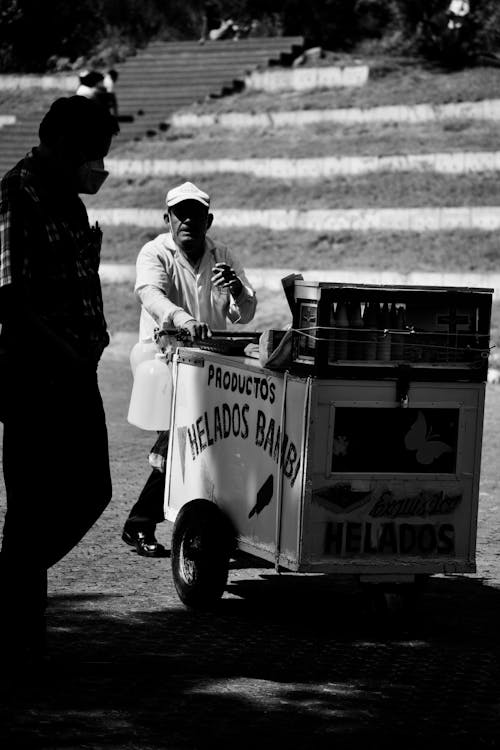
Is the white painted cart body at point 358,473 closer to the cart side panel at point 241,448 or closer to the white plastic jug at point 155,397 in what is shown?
the cart side panel at point 241,448

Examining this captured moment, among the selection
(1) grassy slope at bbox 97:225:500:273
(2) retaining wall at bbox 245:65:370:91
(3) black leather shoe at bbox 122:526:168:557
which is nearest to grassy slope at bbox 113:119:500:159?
(2) retaining wall at bbox 245:65:370:91

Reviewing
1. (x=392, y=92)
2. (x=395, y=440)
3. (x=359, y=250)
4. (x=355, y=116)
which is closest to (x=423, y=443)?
(x=395, y=440)

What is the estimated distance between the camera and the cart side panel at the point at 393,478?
5.34 metres

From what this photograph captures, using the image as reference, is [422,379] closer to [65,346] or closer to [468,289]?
[468,289]

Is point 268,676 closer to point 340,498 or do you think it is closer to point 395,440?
point 340,498

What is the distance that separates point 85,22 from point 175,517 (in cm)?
4005

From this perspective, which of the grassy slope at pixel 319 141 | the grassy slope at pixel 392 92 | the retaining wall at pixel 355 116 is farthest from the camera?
the grassy slope at pixel 392 92

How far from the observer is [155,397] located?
21.7ft

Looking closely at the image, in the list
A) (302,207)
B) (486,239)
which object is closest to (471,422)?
(486,239)

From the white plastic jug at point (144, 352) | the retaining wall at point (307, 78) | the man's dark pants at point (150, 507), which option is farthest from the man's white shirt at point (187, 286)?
the retaining wall at point (307, 78)

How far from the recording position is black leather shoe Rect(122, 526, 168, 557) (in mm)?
6906

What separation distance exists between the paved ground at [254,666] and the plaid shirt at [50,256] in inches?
46.7

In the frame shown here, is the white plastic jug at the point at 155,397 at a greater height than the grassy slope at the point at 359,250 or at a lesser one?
greater

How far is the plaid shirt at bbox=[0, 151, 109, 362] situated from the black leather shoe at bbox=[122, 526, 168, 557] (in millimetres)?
2285
